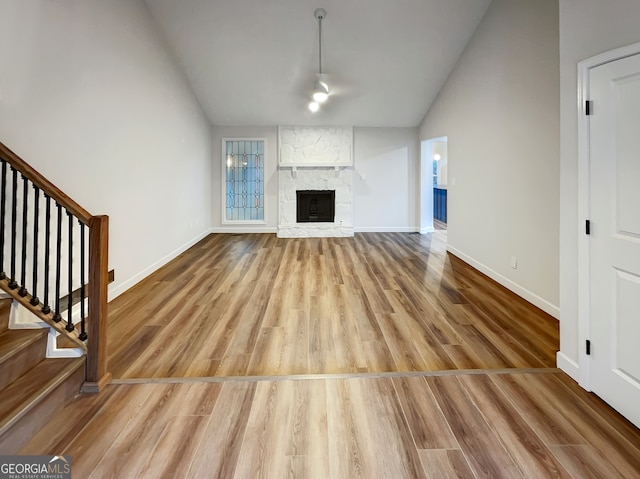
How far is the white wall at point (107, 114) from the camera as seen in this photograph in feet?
8.86

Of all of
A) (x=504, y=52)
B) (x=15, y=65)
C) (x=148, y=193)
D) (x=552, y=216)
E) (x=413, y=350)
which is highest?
(x=504, y=52)

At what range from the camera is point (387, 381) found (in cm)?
234

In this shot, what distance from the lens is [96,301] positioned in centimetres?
220

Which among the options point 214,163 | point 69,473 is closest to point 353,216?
point 214,163

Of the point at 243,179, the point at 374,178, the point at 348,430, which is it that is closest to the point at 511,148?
the point at 348,430

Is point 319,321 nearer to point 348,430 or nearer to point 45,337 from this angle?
point 348,430

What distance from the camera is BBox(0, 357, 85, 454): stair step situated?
1.76m

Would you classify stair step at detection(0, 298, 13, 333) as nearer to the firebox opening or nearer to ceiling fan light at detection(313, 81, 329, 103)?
ceiling fan light at detection(313, 81, 329, 103)

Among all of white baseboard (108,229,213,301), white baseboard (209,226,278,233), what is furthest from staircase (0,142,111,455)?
white baseboard (209,226,278,233)

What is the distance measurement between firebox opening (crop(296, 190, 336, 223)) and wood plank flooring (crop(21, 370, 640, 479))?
6.19 m

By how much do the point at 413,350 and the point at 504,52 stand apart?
3.71 metres

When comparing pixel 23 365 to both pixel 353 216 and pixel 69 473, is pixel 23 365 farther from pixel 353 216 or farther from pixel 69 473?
pixel 353 216

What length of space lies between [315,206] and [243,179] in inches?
68.8

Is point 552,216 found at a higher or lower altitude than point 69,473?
higher
